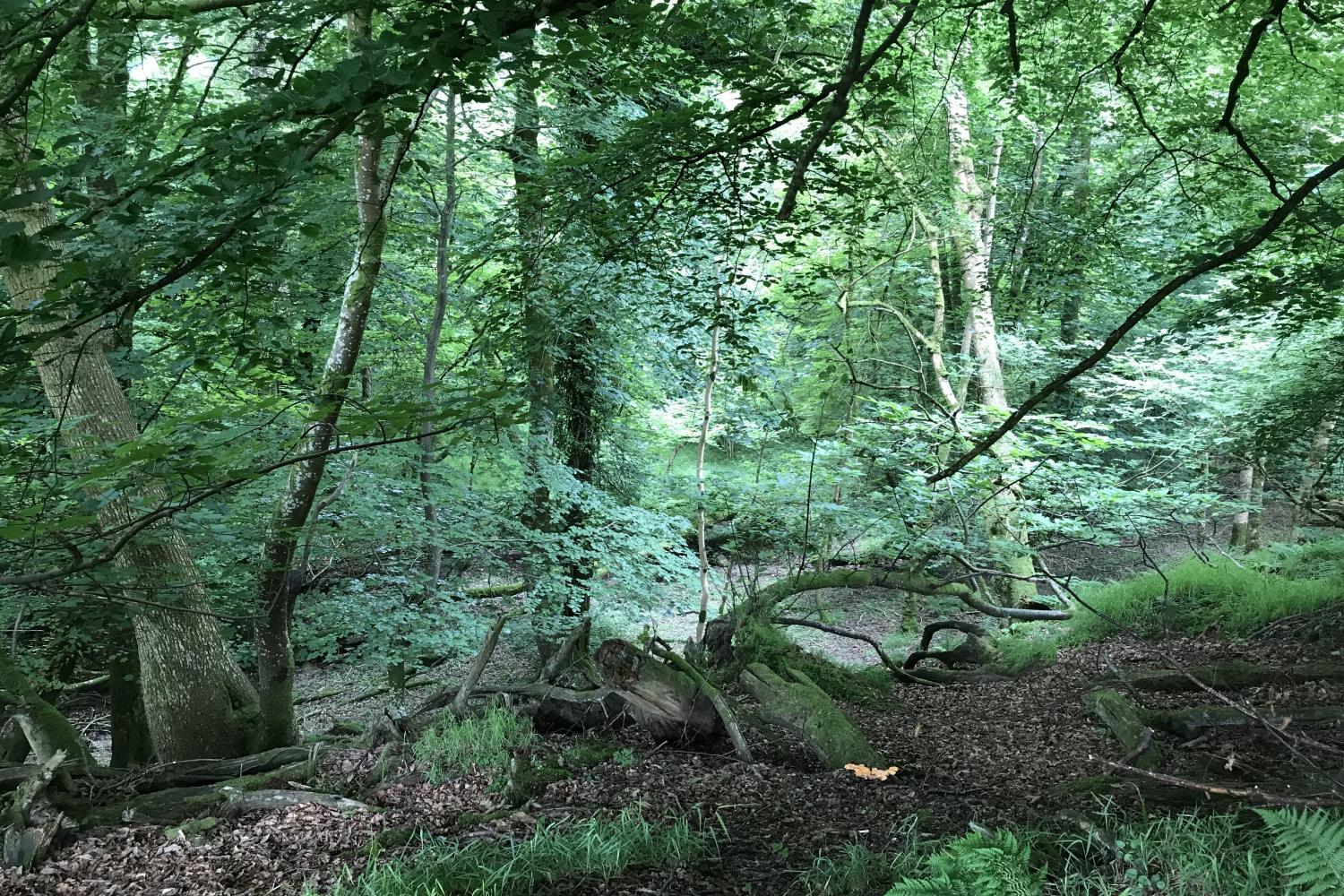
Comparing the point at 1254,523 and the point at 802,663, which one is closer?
the point at 802,663

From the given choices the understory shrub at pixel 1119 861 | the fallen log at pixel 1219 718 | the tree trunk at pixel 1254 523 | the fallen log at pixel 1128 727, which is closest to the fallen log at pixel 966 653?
the fallen log at pixel 1128 727

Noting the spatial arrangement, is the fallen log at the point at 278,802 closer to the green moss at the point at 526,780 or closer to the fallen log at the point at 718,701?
the green moss at the point at 526,780

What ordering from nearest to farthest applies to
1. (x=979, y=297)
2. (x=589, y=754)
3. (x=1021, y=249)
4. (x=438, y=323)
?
(x=589, y=754) → (x=438, y=323) → (x=979, y=297) → (x=1021, y=249)

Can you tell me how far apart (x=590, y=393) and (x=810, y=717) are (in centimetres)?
483

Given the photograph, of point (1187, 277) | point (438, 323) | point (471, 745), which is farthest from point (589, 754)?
point (438, 323)

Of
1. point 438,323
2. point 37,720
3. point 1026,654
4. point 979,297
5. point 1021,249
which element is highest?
point 1021,249

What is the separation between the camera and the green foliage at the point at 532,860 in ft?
10.5

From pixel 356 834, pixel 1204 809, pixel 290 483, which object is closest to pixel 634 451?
pixel 290 483

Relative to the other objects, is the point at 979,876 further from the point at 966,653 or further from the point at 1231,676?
the point at 966,653

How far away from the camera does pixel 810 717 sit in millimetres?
5039

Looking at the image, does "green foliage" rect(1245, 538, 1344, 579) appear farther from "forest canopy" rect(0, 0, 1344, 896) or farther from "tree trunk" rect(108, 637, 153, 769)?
"tree trunk" rect(108, 637, 153, 769)

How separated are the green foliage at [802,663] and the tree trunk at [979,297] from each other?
9.61 feet

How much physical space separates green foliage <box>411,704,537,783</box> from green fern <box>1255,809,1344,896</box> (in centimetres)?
380

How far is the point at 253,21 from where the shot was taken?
2631 mm
